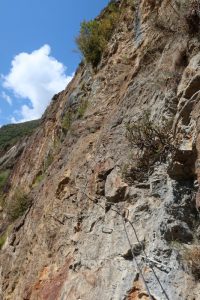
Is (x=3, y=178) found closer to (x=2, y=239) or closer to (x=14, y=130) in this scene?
(x=2, y=239)

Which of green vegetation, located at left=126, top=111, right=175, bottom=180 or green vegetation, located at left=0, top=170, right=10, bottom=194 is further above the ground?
green vegetation, located at left=0, top=170, right=10, bottom=194

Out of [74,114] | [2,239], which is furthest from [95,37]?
[2,239]

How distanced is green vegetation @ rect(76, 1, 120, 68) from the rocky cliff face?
566mm

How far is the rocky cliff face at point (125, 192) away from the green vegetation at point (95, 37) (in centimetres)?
57

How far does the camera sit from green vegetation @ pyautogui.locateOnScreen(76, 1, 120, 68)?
1202 centimetres

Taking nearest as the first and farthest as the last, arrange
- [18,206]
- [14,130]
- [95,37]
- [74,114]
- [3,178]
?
1. [74,114]
2. [95,37]
3. [18,206]
4. [3,178]
5. [14,130]

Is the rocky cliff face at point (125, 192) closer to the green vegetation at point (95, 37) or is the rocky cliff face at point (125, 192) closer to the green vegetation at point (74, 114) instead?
the green vegetation at point (74, 114)

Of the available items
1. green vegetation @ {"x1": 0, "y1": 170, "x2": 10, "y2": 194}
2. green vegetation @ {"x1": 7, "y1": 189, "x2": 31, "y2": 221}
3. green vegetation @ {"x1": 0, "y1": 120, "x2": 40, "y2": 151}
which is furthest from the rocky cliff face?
green vegetation @ {"x1": 0, "y1": 120, "x2": 40, "y2": 151}

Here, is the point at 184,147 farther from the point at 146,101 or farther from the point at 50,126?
the point at 50,126

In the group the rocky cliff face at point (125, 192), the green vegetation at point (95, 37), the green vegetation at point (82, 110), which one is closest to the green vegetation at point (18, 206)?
the rocky cliff face at point (125, 192)

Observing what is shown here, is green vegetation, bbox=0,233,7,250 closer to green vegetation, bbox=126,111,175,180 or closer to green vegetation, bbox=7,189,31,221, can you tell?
green vegetation, bbox=7,189,31,221

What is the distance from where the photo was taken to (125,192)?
6.55 meters

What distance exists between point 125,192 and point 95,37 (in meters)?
6.92

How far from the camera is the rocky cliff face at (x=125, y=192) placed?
210 inches
